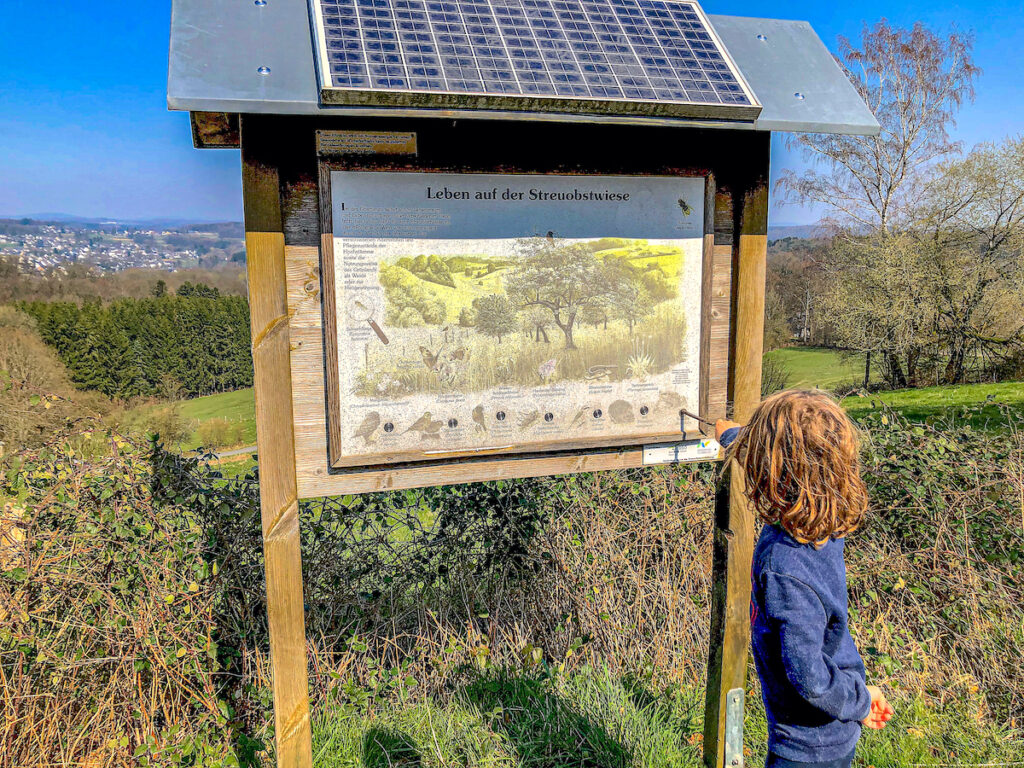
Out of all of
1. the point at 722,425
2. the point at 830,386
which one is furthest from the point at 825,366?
the point at 722,425

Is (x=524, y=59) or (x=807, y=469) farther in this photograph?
(x=524, y=59)

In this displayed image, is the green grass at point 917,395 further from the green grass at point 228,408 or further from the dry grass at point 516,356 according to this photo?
the green grass at point 228,408

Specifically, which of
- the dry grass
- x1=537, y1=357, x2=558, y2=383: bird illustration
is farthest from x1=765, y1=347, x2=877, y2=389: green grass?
x1=537, y1=357, x2=558, y2=383: bird illustration

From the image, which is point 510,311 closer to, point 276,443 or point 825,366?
point 276,443

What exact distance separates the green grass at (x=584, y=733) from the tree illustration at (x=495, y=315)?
1824 millimetres

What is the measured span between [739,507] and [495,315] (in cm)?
129

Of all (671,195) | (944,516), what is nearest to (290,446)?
(671,195)

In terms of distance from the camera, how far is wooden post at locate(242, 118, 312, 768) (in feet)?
6.68

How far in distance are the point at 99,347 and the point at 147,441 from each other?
32586mm

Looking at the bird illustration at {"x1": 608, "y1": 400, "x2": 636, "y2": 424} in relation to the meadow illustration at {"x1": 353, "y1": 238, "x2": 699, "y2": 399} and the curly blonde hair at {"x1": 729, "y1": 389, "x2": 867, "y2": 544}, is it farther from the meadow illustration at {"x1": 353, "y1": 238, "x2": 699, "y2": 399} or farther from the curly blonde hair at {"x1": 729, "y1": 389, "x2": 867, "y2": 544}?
the curly blonde hair at {"x1": 729, "y1": 389, "x2": 867, "y2": 544}

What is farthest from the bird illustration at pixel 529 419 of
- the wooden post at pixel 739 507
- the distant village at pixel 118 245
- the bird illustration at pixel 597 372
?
the distant village at pixel 118 245

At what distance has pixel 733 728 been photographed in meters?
2.78

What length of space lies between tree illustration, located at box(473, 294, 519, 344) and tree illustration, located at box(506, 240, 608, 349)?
40mm

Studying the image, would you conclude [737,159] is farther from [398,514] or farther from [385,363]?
[398,514]
